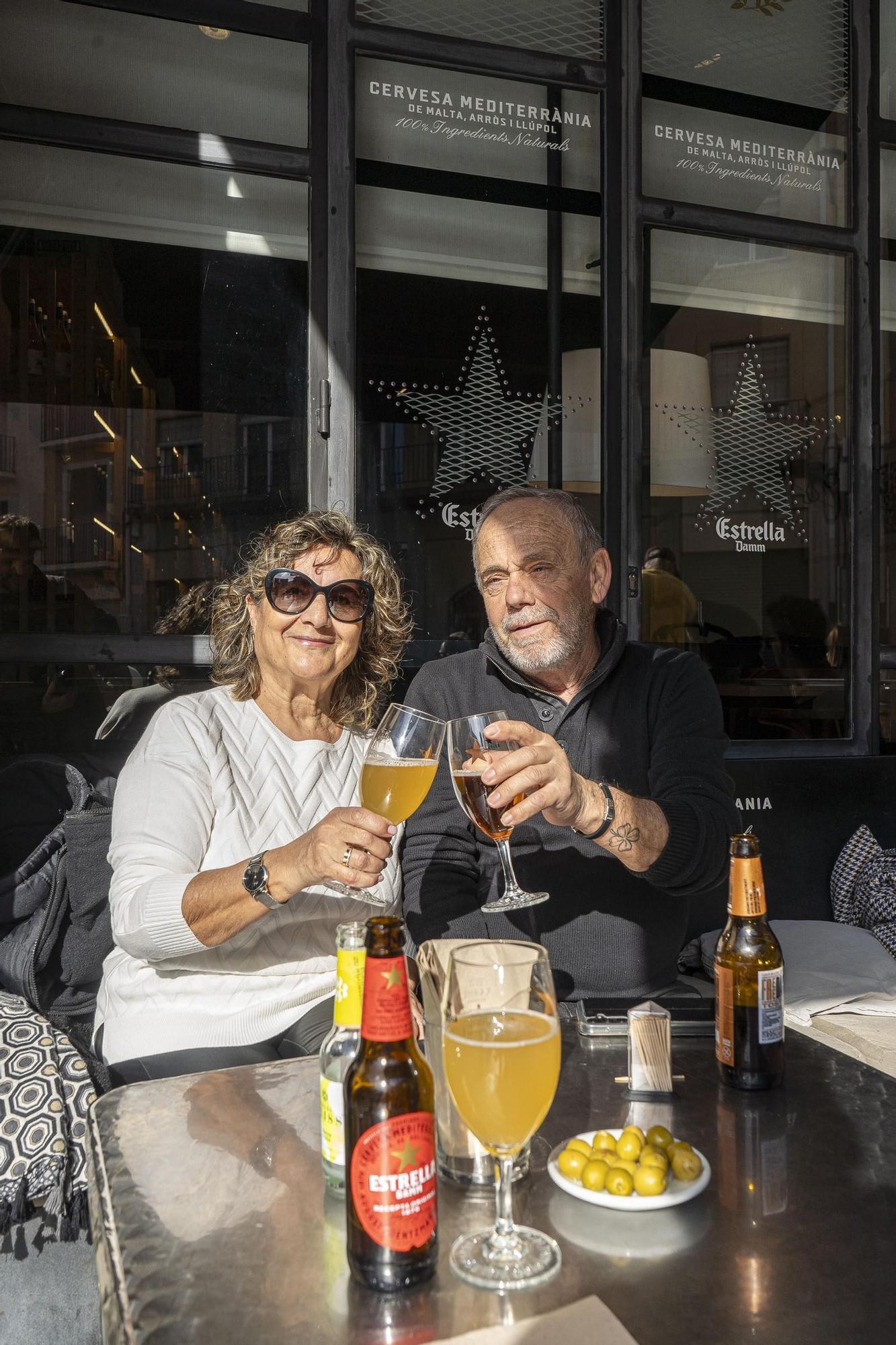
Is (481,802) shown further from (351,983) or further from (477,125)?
(477,125)

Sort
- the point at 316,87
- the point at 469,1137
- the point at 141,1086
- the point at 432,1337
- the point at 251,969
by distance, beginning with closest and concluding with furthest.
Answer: the point at 432,1337, the point at 469,1137, the point at 141,1086, the point at 251,969, the point at 316,87

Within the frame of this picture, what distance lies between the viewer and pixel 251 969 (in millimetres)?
1886

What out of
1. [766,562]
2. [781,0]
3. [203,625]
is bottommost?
[203,625]

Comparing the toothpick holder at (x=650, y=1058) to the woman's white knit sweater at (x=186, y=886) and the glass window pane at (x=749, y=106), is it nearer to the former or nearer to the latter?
the woman's white knit sweater at (x=186, y=886)

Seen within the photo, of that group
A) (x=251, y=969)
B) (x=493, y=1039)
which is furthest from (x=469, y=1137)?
(x=251, y=969)

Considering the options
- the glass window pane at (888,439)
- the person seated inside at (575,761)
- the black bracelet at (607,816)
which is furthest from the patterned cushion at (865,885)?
the black bracelet at (607,816)

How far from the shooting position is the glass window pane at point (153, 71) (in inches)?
118

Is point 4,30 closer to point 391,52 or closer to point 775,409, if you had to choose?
point 391,52

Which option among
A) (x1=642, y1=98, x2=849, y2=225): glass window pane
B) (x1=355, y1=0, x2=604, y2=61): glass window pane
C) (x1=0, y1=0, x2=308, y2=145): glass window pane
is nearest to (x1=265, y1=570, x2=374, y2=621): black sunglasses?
(x1=0, y1=0, x2=308, y2=145): glass window pane

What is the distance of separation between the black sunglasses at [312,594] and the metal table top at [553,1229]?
101 cm

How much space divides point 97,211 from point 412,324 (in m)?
1.00

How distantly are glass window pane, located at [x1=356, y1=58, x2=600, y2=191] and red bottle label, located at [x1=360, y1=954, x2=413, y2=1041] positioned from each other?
10.4 feet

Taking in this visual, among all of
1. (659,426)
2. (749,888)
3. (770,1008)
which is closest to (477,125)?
(659,426)

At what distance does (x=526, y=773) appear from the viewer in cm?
139
